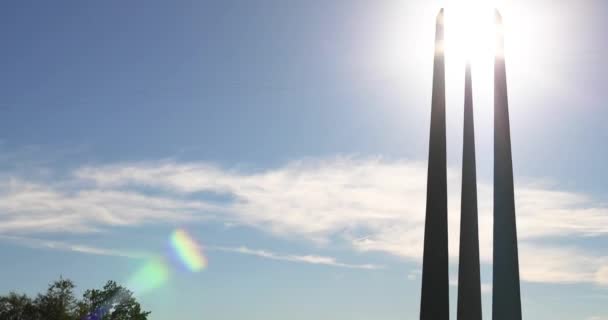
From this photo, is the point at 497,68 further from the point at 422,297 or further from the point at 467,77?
the point at 422,297

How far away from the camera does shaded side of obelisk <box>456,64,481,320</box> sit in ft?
187

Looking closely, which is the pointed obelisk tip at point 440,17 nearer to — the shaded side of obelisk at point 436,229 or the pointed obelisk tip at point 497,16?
the pointed obelisk tip at point 497,16

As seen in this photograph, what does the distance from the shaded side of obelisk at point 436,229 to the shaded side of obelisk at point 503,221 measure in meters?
5.21

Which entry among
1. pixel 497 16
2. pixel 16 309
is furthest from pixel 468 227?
pixel 16 309

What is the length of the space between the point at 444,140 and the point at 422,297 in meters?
14.8

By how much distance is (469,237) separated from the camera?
192 feet

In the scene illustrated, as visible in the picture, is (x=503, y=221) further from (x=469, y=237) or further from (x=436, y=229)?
(x=436, y=229)

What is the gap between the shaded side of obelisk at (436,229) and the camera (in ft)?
179

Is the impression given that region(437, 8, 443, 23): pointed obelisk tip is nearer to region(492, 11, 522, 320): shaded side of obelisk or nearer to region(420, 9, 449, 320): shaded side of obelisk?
region(492, 11, 522, 320): shaded side of obelisk

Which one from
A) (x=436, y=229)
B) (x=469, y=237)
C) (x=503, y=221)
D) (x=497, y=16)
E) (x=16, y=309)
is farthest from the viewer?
(x=16, y=309)

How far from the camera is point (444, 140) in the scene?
60.1 m

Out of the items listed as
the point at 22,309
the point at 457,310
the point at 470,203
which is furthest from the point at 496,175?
the point at 22,309

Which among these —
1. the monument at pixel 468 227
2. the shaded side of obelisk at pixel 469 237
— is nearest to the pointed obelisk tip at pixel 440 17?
the monument at pixel 468 227

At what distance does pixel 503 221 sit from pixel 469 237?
11.3 ft
